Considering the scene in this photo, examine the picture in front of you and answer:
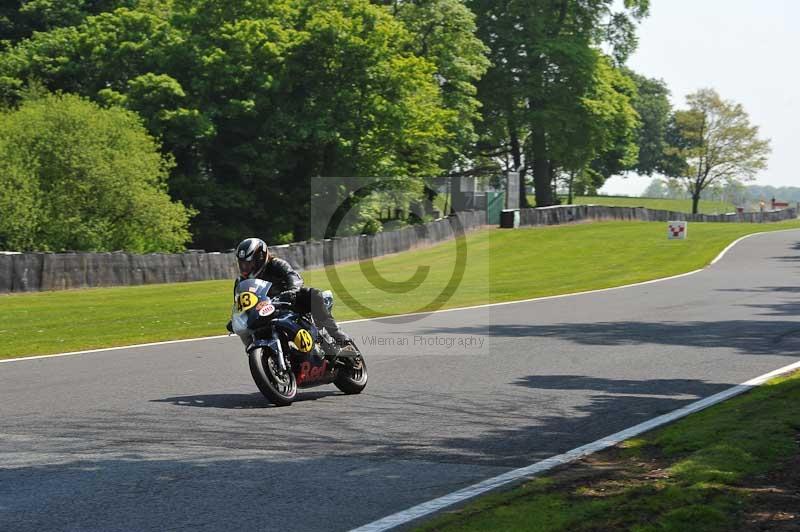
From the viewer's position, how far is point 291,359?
10922mm

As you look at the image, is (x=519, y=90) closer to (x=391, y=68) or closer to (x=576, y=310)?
(x=391, y=68)

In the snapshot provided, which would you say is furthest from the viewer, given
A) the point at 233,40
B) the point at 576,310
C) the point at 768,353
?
the point at 233,40

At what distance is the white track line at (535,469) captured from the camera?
20.3ft

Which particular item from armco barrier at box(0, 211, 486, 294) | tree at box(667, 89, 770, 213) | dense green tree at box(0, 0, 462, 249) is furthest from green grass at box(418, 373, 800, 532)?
tree at box(667, 89, 770, 213)

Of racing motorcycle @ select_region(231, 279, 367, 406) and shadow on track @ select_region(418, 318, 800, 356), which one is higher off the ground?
racing motorcycle @ select_region(231, 279, 367, 406)

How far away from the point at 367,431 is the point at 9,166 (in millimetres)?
36761

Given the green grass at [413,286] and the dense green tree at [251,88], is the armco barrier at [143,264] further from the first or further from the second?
the dense green tree at [251,88]

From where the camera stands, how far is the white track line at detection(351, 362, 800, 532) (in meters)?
6.18

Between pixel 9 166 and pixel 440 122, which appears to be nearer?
pixel 9 166

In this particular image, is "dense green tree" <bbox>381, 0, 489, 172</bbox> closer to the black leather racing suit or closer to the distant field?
the distant field

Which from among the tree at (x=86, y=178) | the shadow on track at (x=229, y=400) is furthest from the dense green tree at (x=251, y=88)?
the shadow on track at (x=229, y=400)

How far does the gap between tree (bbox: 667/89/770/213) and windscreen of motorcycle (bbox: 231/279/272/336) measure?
97.5 meters

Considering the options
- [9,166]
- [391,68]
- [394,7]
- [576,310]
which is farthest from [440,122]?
[576,310]

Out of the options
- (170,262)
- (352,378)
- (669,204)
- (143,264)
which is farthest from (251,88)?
(669,204)
